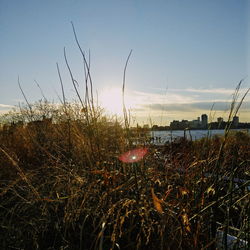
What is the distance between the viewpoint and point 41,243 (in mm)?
1438

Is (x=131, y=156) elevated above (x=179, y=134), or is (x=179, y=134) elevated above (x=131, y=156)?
(x=179, y=134)

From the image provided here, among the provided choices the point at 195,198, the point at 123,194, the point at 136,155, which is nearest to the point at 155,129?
the point at 136,155

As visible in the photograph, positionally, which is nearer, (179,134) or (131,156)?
(131,156)

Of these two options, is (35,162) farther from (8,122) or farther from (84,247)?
(8,122)

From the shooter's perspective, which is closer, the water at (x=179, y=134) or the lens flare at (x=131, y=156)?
the lens flare at (x=131, y=156)

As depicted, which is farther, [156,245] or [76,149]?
[76,149]

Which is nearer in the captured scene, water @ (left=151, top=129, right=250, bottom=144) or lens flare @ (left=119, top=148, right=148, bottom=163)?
lens flare @ (left=119, top=148, right=148, bottom=163)

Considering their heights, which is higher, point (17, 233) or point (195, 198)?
point (195, 198)

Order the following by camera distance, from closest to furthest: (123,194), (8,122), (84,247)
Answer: (84,247) → (123,194) → (8,122)

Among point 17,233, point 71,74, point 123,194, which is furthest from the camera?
point 71,74

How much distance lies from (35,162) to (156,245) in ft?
7.73

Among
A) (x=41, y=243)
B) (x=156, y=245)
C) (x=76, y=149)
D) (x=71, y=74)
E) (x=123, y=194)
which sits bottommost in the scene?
(x=41, y=243)

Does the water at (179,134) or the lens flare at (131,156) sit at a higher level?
the water at (179,134)

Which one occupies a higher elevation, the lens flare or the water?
the water
